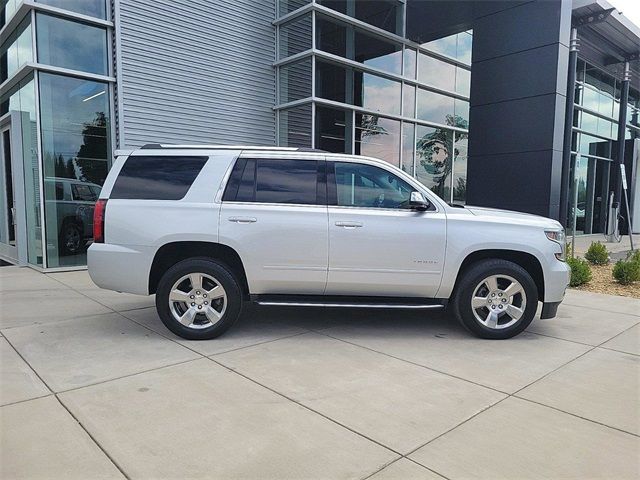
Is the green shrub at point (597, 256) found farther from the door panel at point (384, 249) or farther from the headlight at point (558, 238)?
the door panel at point (384, 249)

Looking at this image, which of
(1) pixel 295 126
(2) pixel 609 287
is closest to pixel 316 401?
(2) pixel 609 287

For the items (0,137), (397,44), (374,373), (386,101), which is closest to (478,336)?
(374,373)

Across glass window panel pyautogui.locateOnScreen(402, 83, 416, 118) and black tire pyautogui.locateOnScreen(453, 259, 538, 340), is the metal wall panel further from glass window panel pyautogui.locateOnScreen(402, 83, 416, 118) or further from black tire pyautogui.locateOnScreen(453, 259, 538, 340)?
black tire pyautogui.locateOnScreen(453, 259, 538, 340)

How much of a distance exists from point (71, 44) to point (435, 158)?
31.9ft

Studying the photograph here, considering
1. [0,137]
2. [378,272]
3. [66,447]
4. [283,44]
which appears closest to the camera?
[66,447]

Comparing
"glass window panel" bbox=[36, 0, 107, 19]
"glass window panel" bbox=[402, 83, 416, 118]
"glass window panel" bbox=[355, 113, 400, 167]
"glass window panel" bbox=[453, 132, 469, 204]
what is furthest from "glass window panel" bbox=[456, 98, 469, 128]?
"glass window panel" bbox=[36, 0, 107, 19]

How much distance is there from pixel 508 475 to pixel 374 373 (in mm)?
1570

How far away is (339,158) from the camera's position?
5.18 meters

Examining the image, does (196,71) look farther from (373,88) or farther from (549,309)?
(549,309)

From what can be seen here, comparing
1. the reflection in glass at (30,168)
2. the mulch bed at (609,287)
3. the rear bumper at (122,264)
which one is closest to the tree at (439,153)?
the mulch bed at (609,287)

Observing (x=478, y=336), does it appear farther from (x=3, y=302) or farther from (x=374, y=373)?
(x=3, y=302)

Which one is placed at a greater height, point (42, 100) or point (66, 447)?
point (42, 100)

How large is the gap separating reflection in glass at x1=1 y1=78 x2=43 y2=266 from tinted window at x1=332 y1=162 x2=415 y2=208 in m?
6.65

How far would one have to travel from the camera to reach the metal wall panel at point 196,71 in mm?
9328
